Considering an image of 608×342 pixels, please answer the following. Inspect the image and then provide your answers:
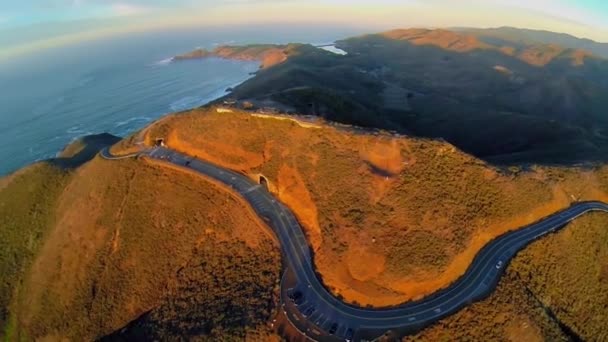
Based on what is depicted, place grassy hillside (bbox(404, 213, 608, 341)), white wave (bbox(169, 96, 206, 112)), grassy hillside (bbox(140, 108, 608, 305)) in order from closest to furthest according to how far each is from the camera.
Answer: grassy hillside (bbox(404, 213, 608, 341)) < grassy hillside (bbox(140, 108, 608, 305)) < white wave (bbox(169, 96, 206, 112))

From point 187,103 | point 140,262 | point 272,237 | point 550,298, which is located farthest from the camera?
point 187,103

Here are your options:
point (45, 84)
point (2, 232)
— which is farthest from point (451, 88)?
point (45, 84)

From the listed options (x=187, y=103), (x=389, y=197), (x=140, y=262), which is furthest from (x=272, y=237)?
(x=187, y=103)

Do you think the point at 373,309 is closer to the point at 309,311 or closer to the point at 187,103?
the point at 309,311

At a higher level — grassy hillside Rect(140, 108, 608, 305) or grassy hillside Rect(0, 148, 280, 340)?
grassy hillside Rect(140, 108, 608, 305)

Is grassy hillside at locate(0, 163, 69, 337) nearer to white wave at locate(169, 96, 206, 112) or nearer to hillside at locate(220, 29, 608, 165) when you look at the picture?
hillside at locate(220, 29, 608, 165)

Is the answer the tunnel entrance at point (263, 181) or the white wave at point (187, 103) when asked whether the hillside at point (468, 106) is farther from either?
the tunnel entrance at point (263, 181)

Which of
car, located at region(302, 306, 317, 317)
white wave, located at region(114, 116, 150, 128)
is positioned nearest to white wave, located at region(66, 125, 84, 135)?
white wave, located at region(114, 116, 150, 128)
